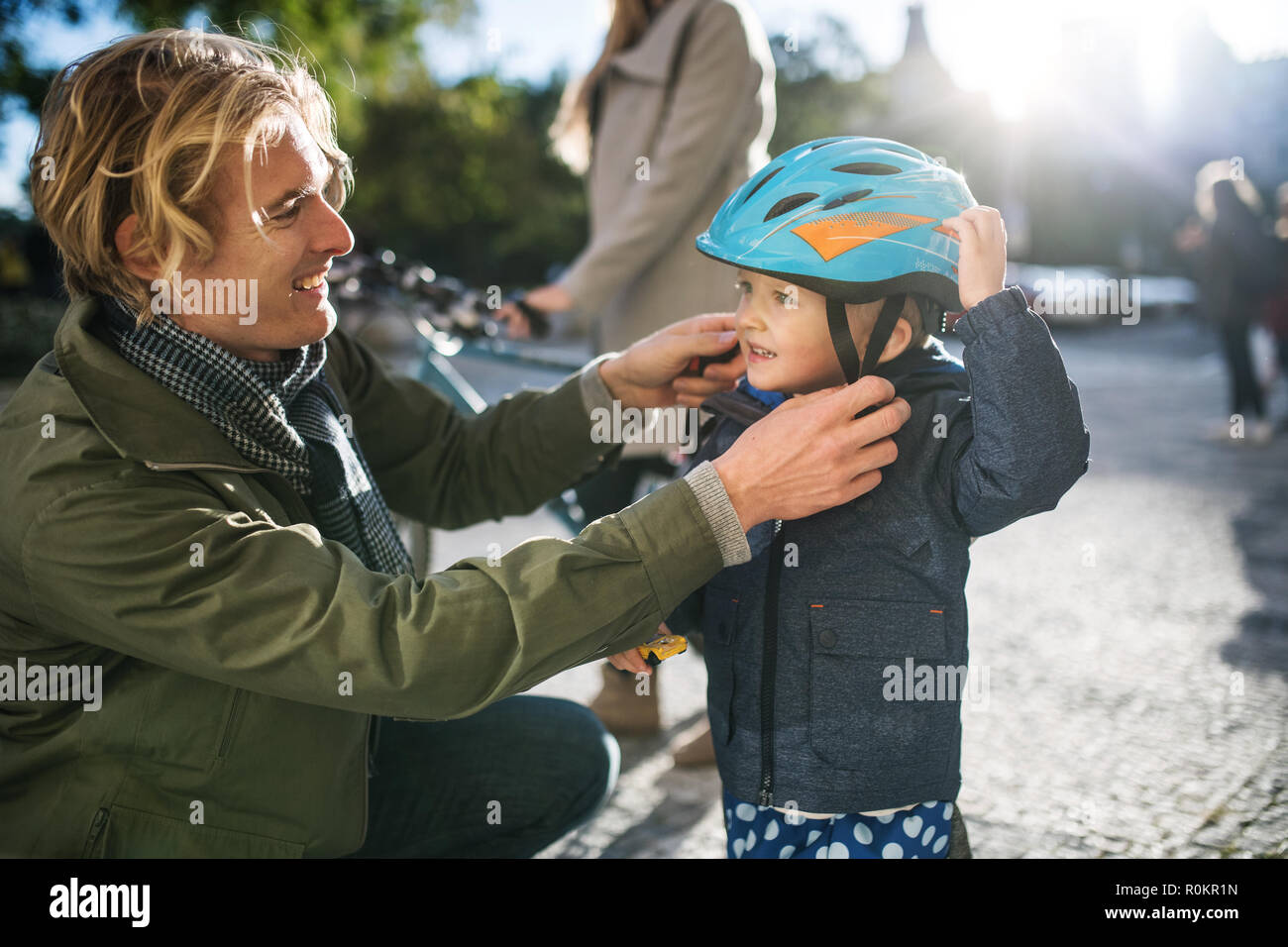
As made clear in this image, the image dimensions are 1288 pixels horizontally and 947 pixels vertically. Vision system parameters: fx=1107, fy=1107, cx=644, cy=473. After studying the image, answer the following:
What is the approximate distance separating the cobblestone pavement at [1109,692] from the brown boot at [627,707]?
6 centimetres

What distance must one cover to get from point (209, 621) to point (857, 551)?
1072mm

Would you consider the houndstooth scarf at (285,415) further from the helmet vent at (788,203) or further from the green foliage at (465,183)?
the green foliage at (465,183)

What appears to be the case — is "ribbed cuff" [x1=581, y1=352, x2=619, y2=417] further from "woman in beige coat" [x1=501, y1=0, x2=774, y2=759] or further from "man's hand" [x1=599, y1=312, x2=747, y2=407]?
"woman in beige coat" [x1=501, y1=0, x2=774, y2=759]

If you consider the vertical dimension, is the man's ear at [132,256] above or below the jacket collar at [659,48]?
below

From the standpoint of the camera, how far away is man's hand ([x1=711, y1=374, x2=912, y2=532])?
5.80 feet

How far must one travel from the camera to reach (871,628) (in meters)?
1.95

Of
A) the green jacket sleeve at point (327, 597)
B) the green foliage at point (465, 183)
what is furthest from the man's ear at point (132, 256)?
the green foliage at point (465, 183)

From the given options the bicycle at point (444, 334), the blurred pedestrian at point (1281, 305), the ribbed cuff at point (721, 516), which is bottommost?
the ribbed cuff at point (721, 516)

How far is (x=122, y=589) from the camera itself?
1642 mm

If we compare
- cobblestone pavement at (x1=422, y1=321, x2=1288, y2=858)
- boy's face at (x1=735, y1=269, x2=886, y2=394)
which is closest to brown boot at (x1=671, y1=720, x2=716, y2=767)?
cobblestone pavement at (x1=422, y1=321, x2=1288, y2=858)

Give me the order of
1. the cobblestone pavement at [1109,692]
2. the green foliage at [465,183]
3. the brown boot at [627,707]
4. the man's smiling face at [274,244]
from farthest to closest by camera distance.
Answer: the green foliage at [465,183] < the brown boot at [627,707] < the cobblestone pavement at [1109,692] < the man's smiling face at [274,244]

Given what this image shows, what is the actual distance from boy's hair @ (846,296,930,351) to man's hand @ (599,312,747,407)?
388mm

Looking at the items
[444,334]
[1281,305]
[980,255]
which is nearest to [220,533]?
[980,255]

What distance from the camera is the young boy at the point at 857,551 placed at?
193 centimetres
